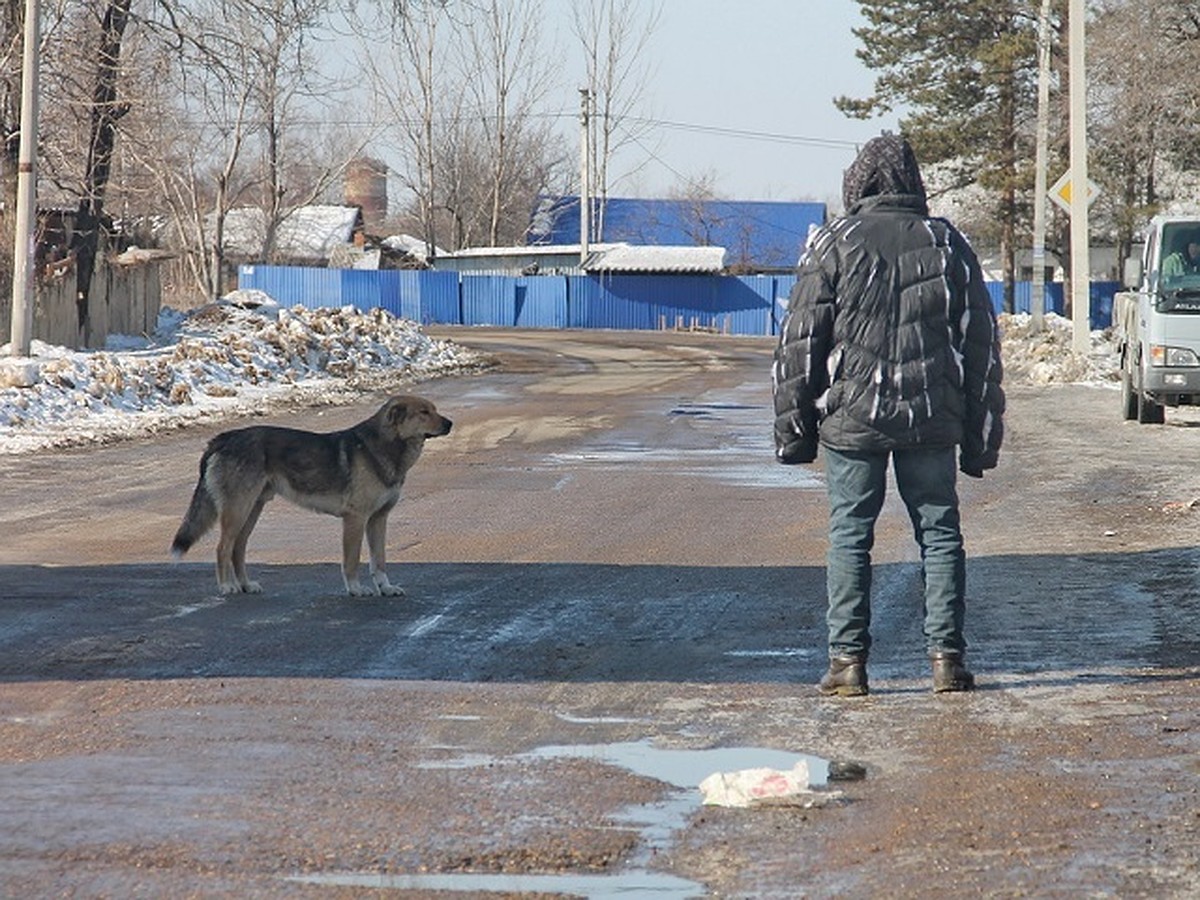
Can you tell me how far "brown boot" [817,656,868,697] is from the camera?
6926 mm

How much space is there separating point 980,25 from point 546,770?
197 ft

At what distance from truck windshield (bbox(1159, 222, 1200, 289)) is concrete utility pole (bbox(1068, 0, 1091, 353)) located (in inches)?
459

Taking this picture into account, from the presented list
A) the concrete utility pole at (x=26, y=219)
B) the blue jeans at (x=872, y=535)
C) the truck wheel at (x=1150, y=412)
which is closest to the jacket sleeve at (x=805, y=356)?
the blue jeans at (x=872, y=535)

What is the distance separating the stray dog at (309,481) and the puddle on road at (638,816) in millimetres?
3744

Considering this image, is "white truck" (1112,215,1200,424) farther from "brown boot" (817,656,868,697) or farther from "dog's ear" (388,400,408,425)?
"brown boot" (817,656,868,697)

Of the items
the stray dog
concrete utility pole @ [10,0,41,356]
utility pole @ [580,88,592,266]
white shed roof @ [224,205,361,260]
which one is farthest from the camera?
white shed roof @ [224,205,361,260]

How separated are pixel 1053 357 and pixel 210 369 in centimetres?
1632

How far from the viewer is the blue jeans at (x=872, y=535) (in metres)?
6.99

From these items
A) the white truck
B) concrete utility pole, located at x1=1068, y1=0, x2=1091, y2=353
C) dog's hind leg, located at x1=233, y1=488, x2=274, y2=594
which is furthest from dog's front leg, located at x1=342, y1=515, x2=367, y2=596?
concrete utility pole, located at x1=1068, y1=0, x2=1091, y2=353

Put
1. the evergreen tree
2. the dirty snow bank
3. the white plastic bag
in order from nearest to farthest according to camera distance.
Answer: the white plastic bag, the dirty snow bank, the evergreen tree

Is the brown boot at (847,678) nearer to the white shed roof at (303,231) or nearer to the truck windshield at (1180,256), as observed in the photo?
the truck windshield at (1180,256)

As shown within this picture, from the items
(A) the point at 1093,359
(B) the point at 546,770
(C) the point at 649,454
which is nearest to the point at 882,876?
(B) the point at 546,770

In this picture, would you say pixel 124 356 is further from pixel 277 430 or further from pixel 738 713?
pixel 738 713

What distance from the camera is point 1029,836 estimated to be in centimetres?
489
